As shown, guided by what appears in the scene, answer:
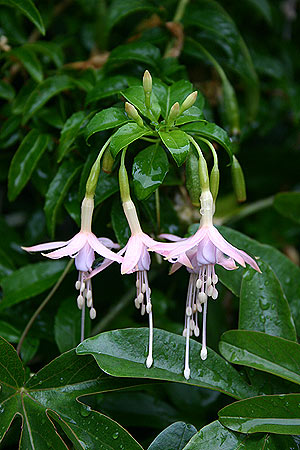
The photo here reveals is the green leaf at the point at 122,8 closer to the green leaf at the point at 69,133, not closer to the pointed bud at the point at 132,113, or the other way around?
the green leaf at the point at 69,133

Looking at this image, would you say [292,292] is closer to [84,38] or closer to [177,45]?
[177,45]

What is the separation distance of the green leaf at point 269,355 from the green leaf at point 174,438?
0.42 feet

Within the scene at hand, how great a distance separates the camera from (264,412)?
774mm

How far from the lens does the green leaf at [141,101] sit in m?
0.80

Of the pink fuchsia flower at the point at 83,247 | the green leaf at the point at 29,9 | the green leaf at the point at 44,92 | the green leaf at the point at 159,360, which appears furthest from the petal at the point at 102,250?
the green leaf at the point at 29,9

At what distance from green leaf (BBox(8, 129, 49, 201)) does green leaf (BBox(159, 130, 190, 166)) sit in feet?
1.11

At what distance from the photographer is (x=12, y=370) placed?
2.68ft

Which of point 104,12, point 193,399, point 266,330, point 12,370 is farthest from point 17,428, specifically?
point 104,12

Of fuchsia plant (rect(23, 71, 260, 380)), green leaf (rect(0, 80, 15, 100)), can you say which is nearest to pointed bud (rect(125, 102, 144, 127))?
fuchsia plant (rect(23, 71, 260, 380))

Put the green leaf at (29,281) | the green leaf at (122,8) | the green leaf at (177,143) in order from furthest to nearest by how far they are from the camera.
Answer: the green leaf at (122,8) → the green leaf at (29,281) → the green leaf at (177,143)

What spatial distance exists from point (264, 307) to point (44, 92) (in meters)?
0.60

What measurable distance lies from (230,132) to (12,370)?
66cm

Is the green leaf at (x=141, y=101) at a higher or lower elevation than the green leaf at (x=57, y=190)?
higher

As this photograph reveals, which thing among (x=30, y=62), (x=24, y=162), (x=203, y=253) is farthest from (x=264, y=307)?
(x=30, y=62)
